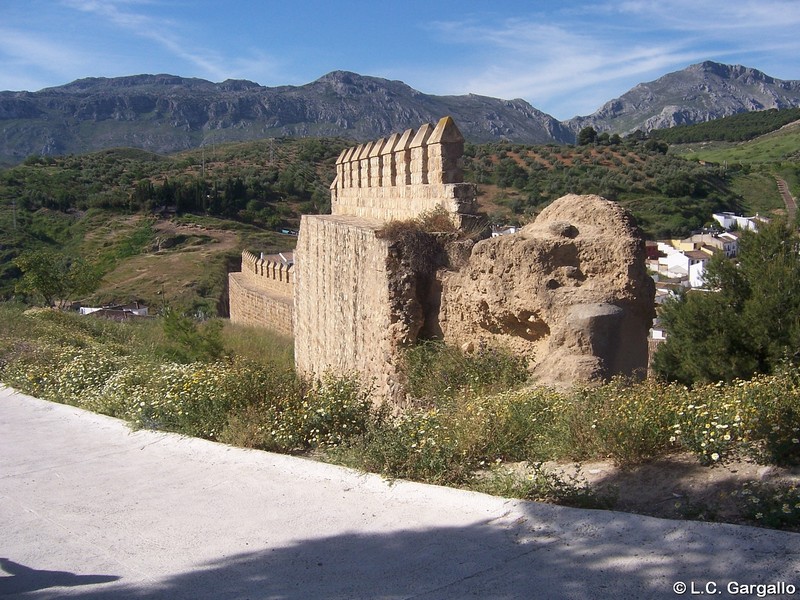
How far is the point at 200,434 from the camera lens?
18.4 ft

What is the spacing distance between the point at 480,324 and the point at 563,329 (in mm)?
1168

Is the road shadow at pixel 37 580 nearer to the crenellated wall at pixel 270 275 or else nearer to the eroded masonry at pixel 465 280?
the eroded masonry at pixel 465 280

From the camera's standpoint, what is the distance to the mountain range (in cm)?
9075

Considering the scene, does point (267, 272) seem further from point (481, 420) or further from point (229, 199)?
point (229, 199)

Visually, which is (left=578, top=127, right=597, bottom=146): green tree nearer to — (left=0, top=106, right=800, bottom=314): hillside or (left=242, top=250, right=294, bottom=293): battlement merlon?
(left=0, top=106, right=800, bottom=314): hillside

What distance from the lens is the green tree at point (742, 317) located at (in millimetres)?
11375

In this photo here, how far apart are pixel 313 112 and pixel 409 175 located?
97.4 metres

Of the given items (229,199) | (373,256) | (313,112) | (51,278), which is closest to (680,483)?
(373,256)

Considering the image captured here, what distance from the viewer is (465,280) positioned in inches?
269

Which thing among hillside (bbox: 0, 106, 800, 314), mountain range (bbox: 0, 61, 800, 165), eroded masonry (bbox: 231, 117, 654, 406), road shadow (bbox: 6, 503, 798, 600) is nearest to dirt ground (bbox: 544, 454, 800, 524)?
road shadow (bbox: 6, 503, 798, 600)

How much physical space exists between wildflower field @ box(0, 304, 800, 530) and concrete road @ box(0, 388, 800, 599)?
225mm

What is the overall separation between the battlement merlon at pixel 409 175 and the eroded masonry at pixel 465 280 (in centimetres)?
2

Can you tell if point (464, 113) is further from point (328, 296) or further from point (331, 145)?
point (328, 296)

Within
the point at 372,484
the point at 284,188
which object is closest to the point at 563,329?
the point at 372,484
